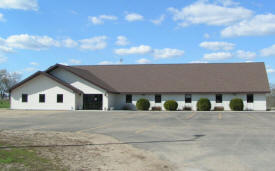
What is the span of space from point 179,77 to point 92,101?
1217cm

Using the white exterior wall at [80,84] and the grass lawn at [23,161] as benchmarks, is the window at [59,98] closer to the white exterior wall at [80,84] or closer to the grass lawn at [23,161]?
the white exterior wall at [80,84]

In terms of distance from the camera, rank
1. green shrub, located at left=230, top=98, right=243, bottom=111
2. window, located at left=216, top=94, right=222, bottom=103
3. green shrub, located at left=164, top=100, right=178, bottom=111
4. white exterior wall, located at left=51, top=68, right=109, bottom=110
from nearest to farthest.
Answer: green shrub, located at left=230, top=98, right=243, bottom=111 < green shrub, located at left=164, top=100, right=178, bottom=111 < white exterior wall, located at left=51, top=68, right=109, bottom=110 < window, located at left=216, top=94, right=222, bottom=103

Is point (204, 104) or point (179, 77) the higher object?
point (179, 77)

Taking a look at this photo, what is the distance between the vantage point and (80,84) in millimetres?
37500

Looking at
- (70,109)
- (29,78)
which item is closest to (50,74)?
(29,78)

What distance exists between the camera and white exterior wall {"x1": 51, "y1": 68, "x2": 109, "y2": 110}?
36906 millimetres

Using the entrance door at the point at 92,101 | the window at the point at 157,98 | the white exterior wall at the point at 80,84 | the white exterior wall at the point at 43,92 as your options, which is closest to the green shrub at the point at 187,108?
the window at the point at 157,98

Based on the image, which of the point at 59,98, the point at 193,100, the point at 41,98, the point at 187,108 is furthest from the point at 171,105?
the point at 41,98

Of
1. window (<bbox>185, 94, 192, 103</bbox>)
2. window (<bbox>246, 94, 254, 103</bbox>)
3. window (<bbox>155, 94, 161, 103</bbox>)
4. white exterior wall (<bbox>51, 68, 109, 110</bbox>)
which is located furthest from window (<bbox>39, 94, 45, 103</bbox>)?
window (<bbox>246, 94, 254, 103</bbox>)

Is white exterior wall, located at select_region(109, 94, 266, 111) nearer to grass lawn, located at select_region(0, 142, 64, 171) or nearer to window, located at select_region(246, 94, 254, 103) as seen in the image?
window, located at select_region(246, 94, 254, 103)

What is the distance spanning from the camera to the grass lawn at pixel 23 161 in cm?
665

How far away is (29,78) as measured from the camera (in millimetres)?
36812

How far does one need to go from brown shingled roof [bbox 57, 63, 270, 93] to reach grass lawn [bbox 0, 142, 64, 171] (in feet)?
94.2

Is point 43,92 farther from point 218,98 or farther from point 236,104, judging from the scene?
point 236,104
